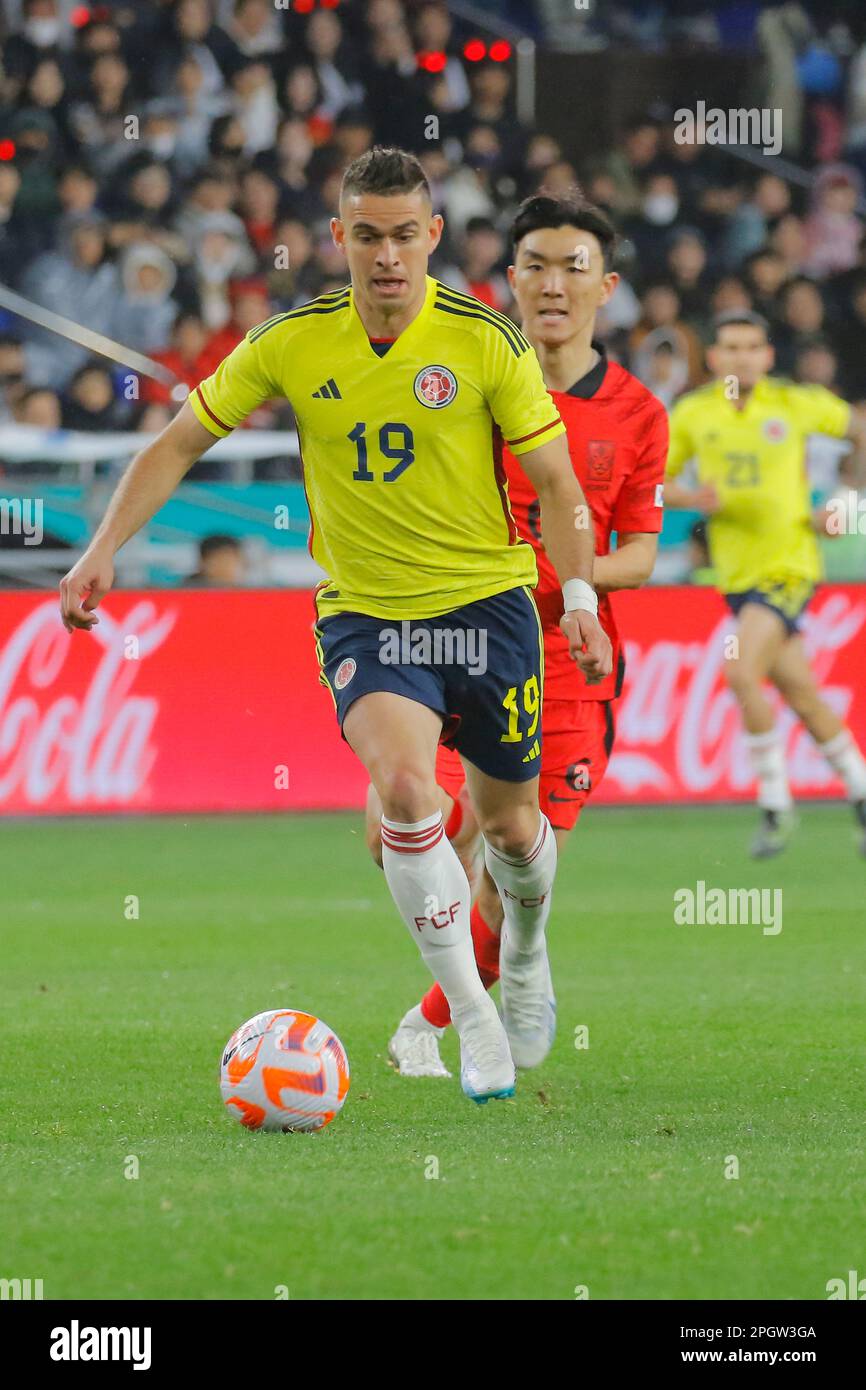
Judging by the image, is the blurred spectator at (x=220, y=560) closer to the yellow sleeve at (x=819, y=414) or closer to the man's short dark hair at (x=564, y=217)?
the yellow sleeve at (x=819, y=414)

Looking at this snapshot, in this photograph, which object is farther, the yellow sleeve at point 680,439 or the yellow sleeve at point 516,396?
the yellow sleeve at point 680,439

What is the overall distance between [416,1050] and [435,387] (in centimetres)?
199

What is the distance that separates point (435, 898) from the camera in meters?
5.61

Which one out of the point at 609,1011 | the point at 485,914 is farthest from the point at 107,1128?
the point at 609,1011

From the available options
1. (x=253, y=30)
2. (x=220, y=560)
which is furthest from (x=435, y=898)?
(x=253, y=30)

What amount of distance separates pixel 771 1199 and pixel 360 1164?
3.14 feet

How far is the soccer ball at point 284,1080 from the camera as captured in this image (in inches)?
215

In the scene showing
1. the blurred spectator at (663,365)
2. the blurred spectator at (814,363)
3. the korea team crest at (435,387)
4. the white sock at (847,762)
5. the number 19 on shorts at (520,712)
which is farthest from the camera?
the blurred spectator at (814,363)

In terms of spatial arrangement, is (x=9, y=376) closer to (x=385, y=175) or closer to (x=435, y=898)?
(x=385, y=175)

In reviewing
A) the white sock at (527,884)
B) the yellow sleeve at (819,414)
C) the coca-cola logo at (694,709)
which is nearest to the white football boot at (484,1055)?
the white sock at (527,884)

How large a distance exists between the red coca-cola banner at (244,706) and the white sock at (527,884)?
7.42 metres

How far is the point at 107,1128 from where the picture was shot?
5.56m

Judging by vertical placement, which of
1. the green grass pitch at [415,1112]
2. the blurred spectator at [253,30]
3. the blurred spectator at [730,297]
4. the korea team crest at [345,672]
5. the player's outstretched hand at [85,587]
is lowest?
the green grass pitch at [415,1112]

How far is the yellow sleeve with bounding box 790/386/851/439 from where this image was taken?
12828 mm
